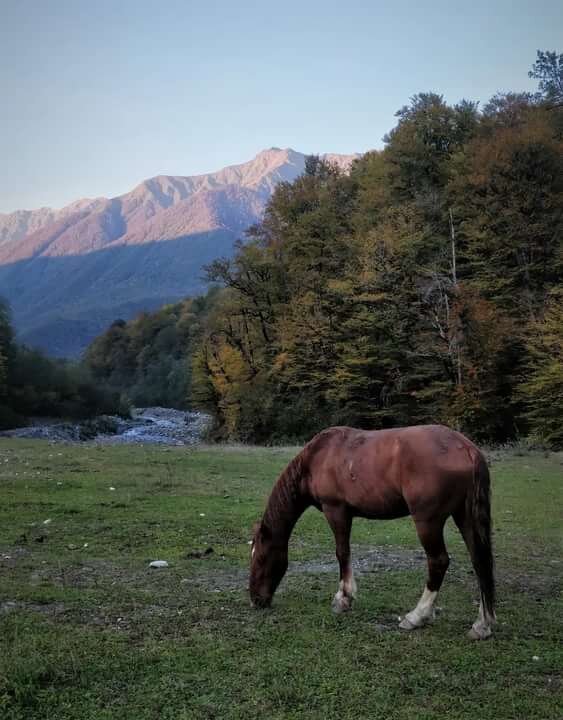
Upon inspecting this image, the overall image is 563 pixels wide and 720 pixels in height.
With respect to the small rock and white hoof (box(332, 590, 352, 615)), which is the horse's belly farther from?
the small rock

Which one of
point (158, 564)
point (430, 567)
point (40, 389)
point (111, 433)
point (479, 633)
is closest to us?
point (479, 633)

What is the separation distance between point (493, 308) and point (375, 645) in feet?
107

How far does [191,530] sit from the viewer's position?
424 inches

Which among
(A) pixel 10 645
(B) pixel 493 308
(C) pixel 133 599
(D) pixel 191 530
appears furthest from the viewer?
(B) pixel 493 308

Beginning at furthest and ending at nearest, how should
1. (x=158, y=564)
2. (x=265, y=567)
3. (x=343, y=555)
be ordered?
(x=158, y=564) → (x=265, y=567) → (x=343, y=555)

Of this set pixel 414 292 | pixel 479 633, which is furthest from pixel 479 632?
pixel 414 292

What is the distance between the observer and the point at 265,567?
6805 mm

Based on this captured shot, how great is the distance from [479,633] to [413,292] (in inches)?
1319

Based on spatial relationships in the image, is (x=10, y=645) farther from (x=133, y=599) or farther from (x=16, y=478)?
(x=16, y=478)

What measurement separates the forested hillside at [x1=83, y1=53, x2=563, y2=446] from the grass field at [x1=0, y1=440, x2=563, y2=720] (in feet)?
77.7

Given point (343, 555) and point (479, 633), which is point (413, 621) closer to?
point (479, 633)

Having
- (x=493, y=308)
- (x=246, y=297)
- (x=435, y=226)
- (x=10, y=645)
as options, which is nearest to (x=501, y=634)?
(x=10, y=645)

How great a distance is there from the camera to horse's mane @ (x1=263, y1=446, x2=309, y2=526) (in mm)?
7105

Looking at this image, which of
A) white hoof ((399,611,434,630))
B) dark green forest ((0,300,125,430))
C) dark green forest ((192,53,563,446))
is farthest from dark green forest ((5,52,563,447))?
dark green forest ((0,300,125,430))
